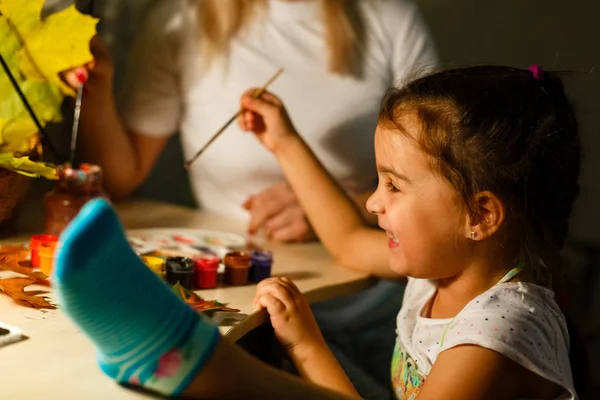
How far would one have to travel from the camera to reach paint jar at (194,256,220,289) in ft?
3.10

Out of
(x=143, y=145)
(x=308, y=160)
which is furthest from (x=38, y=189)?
(x=308, y=160)

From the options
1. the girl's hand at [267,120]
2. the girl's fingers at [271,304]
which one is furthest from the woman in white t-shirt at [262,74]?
the girl's fingers at [271,304]

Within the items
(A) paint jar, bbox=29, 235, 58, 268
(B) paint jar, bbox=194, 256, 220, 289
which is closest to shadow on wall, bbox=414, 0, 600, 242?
(B) paint jar, bbox=194, 256, 220, 289

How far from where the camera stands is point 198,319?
0.57m

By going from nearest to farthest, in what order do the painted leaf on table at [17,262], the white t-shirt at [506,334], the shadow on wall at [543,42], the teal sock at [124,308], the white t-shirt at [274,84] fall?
the teal sock at [124,308] → the white t-shirt at [506,334] → the painted leaf on table at [17,262] → the white t-shirt at [274,84] → the shadow on wall at [543,42]

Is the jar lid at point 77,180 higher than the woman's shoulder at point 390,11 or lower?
lower

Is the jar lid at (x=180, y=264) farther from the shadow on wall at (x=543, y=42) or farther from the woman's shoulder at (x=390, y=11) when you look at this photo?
the shadow on wall at (x=543, y=42)

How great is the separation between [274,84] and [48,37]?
544 millimetres

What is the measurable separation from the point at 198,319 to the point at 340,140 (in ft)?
3.04

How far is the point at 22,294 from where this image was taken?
2.68 ft

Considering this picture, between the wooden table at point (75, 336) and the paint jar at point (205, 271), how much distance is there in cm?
2

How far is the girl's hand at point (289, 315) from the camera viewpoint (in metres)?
0.90

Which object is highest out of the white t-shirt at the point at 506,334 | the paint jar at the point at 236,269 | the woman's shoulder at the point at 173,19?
the woman's shoulder at the point at 173,19

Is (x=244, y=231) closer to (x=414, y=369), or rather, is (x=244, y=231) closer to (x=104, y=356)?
(x=414, y=369)
